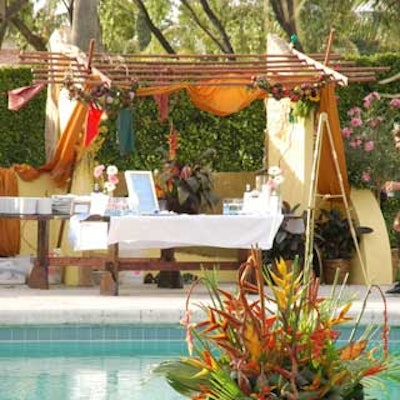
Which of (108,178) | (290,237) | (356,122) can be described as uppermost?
(356,122)

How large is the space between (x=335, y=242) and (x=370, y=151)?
1.26 meters

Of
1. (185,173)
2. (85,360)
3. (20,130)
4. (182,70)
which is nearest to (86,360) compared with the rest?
(85,360)

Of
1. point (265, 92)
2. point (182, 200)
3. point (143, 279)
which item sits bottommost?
point (143, 279)

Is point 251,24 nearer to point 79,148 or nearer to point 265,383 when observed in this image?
point 79,148

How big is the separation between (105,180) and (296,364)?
1030 centimetres

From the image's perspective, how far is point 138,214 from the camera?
13.5m

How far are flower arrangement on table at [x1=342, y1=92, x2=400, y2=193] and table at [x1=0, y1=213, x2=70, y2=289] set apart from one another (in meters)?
3.35

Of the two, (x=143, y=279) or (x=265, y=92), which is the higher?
(x=265, y=92)

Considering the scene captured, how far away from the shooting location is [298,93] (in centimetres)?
1427

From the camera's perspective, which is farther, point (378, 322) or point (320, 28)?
point (320, 28)

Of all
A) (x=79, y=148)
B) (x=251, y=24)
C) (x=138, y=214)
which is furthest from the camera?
(x=251, y=24)

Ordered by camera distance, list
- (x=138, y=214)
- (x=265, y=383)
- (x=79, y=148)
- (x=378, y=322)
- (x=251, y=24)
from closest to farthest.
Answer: (x=265, y=383) < (x=378, y=322) < (x=138, y=214) < (x=79, y=148) < (x=251, y=24)

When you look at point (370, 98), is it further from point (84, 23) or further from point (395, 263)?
point (84, 23)

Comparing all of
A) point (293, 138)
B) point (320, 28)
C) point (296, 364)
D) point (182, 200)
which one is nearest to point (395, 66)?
point (293, 138)
